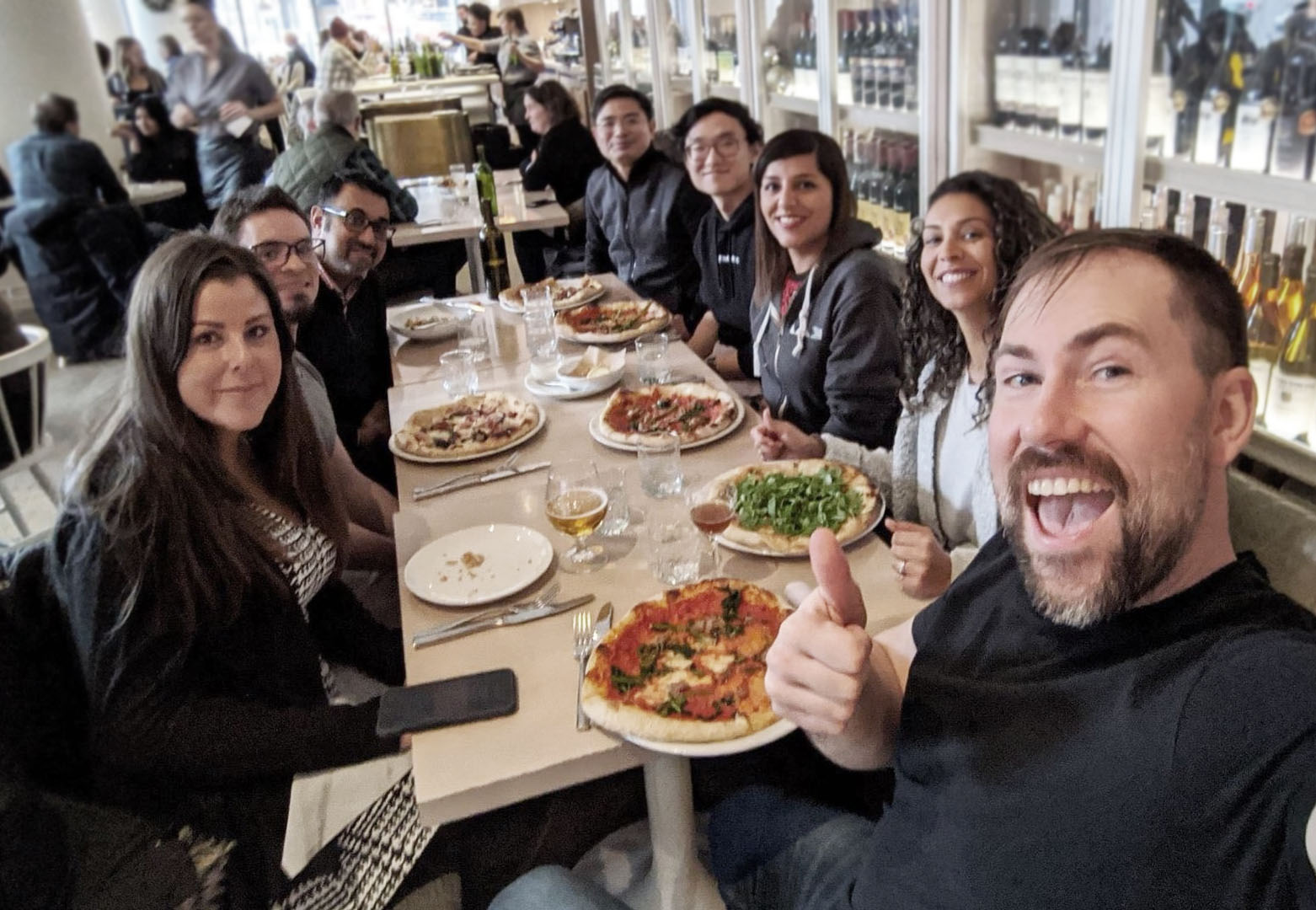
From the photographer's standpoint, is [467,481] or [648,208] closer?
[467,481]

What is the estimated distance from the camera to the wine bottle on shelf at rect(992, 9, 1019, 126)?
7.64 feet

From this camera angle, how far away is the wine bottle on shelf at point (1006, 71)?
2.33 m

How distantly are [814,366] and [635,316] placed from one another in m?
0.68

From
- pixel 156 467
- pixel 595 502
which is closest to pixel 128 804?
pixel 156 467

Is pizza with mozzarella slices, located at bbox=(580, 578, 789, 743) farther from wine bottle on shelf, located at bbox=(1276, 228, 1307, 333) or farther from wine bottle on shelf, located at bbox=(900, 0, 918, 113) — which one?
wine bottle on shelf, located at bbox=(900, 0, 918, 113)

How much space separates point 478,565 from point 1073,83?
5.65 ft

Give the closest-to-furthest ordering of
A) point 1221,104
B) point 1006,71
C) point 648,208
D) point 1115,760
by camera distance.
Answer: point 1115,760
point 1221,104
point 1006,71
point 648,208

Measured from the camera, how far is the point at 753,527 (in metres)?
1.49

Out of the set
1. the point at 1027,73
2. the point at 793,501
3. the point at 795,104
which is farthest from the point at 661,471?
the point at 795,104

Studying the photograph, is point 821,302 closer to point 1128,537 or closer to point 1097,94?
point 1097,94

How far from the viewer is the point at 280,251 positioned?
7.18 feet

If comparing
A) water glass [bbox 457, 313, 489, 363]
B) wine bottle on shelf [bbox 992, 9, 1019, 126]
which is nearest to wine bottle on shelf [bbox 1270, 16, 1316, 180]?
wine bottle on shelf [bbox 992, 9, 1019, 126]

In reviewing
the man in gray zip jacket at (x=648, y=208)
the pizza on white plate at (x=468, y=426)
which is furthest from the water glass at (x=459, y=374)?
the man in gray zip jacket at (x=648, y=208)

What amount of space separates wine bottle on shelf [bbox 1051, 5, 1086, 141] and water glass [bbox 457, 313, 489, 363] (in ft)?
5.11
